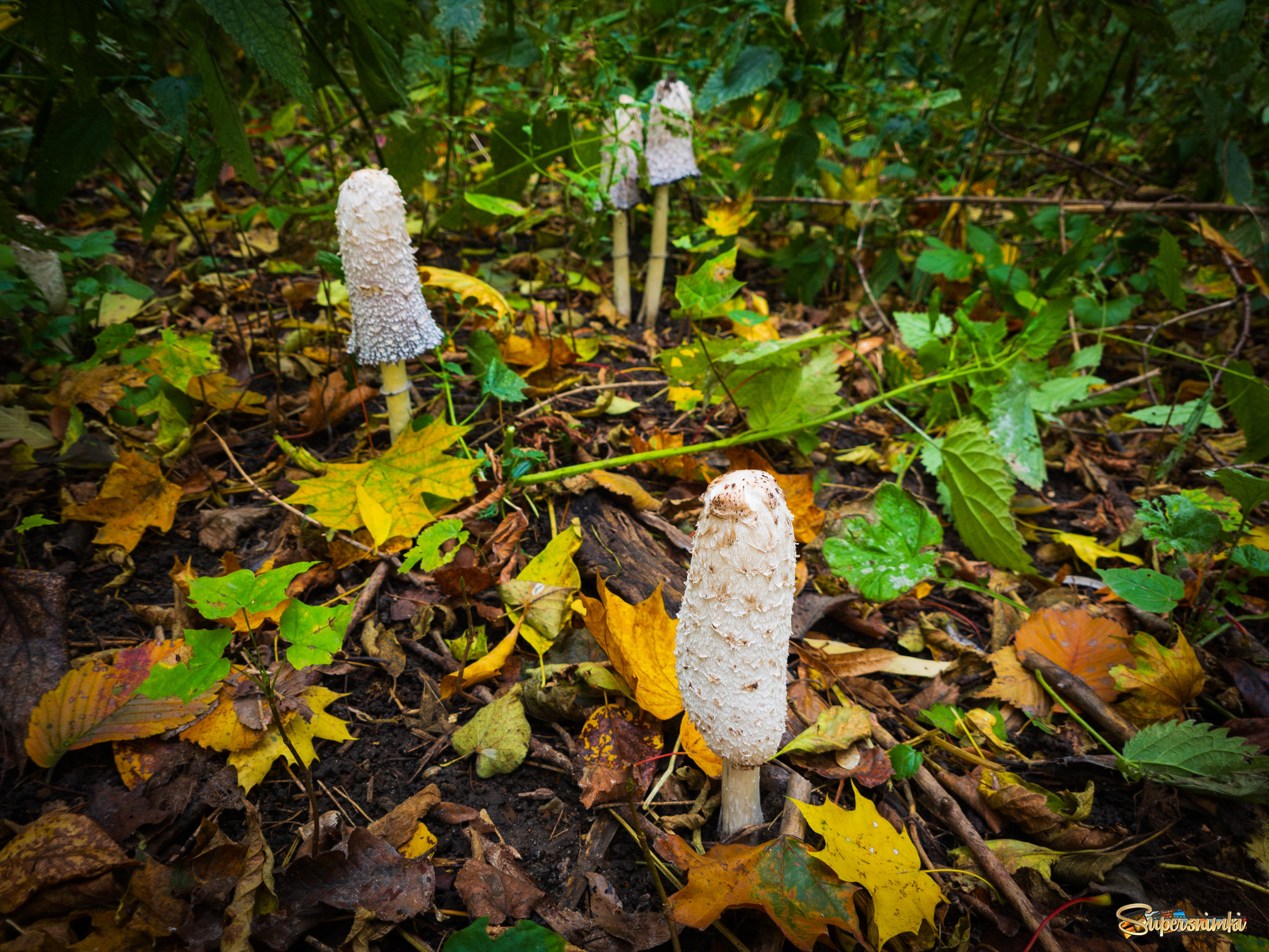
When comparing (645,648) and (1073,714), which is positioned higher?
(645,648)

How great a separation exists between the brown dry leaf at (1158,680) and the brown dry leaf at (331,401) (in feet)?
8.98

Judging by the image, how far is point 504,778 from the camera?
1596 millimetres

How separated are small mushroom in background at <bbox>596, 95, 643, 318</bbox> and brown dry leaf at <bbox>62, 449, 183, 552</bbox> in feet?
6.75

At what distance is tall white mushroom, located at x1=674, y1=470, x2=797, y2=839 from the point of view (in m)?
1.20

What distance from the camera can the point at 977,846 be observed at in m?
1.49

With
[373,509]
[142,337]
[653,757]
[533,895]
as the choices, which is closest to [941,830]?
[653,757]

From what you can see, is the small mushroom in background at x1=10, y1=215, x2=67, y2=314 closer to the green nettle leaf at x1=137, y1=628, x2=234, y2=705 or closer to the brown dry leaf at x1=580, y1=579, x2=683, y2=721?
the green nettle leaf at x1=137, y1=628, x2=234, y2=705

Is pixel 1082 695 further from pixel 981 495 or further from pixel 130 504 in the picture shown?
pixel 130 504

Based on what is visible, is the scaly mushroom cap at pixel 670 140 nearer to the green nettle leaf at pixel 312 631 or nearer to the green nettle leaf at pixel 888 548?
the green nettle leaf at pixel 888 548

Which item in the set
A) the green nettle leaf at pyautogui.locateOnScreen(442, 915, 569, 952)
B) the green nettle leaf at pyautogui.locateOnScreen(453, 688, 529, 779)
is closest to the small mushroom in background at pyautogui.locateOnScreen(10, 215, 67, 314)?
the green nettle leaf at pyautogui.locateOnScreen(453, 688, 529, 779)

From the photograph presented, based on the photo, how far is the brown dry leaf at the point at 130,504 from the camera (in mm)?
1988

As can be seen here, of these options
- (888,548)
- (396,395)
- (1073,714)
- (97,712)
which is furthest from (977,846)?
(396,395)

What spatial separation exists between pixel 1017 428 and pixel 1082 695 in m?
1.12

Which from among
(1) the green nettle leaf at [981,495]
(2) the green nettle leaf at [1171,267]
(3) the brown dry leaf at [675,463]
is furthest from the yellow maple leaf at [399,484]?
(2) the green nettle leaf at [1171,267]
